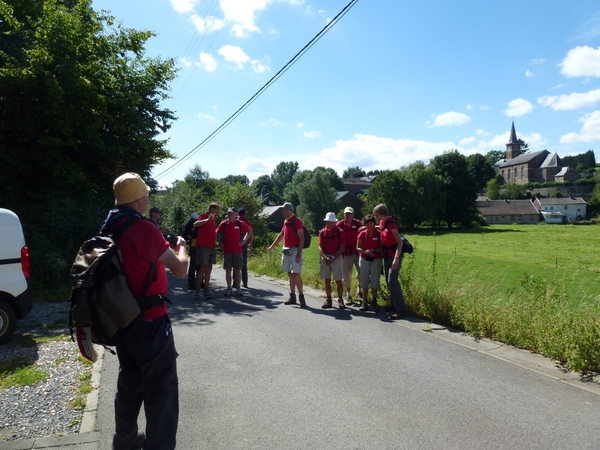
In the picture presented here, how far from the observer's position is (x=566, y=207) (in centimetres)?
10225

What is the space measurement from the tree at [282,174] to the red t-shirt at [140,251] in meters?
131

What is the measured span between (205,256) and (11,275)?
3.93 meters

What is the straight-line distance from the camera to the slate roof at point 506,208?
10025 cm

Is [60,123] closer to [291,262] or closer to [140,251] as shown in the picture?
[291,262]

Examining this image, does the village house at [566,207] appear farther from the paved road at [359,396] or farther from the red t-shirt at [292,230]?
the paved road at [359,396]

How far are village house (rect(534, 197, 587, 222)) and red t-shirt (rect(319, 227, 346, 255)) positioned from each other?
339 feet

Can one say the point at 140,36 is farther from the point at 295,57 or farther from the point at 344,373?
the point at 344,373

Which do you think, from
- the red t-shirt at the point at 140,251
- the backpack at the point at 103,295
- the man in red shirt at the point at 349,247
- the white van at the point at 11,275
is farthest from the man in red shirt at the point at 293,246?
the backpack at the point at 103,295

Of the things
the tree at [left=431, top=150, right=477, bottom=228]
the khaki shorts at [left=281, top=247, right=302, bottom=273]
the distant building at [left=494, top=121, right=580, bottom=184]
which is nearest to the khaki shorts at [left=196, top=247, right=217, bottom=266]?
the khaki shorts at [left=281, top=247, right=302, bottom=273]

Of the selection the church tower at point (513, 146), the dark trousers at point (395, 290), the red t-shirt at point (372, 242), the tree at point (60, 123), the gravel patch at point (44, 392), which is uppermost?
the church tower at point (513, 146)

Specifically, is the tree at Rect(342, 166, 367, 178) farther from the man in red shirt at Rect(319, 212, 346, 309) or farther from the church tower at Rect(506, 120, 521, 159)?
the man in red shirt at Rect(319, 212, 346, 309)

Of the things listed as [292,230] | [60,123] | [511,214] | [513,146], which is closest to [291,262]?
[292,230]

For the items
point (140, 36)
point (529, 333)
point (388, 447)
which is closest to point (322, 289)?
point (529, 333)

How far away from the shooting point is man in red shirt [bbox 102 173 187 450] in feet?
9.62
